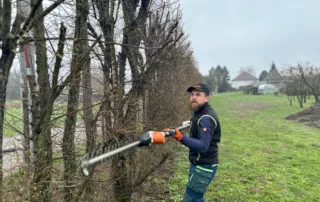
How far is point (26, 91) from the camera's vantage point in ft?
9.53

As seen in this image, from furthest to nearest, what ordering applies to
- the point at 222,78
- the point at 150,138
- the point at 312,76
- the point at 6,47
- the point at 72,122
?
the point at 222,78 → the point at 312,76 → the point at 72,122 → the point at 150,138 → the point at 6,47

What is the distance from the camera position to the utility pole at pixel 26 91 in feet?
8.50

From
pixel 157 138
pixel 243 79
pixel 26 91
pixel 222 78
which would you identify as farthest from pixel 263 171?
pixel 243 79

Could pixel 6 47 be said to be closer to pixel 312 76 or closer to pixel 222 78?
pixel 312 76

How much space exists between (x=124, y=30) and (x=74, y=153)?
2378 millimetres

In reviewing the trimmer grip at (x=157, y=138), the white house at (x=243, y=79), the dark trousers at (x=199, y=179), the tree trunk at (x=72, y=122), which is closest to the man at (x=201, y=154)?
the dark trousers at (x=199, y=179)

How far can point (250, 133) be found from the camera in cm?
1298

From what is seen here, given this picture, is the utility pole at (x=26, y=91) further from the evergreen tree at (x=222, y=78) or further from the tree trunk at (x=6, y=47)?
the evergreen tree at (x=222, y=78)

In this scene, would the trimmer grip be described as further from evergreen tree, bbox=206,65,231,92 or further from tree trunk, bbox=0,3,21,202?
evergreen tree, bbox=206,65,231,92

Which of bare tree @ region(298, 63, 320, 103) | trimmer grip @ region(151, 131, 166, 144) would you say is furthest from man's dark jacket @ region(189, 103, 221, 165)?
bare tree @ region(298, 63, 320, 103)

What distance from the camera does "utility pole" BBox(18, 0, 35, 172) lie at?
8.50ft

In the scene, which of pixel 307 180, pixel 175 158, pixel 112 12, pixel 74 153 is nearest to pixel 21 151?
pixel 74 153

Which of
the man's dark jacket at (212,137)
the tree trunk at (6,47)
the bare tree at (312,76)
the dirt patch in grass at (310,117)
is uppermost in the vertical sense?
the bare tree at (312,76)

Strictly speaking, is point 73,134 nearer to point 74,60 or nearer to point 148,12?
point 74,60
